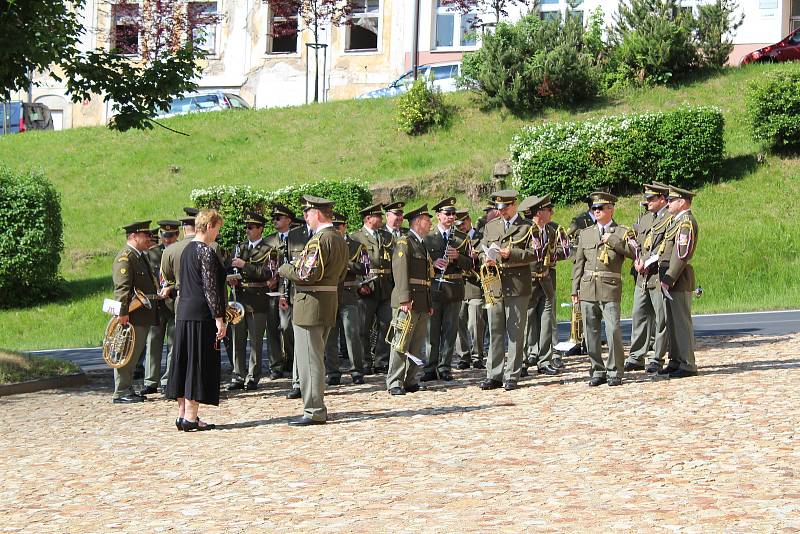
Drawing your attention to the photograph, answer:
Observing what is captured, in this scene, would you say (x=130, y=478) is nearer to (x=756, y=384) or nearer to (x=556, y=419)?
(x=556, y=419)

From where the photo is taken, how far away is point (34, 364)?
14867mm

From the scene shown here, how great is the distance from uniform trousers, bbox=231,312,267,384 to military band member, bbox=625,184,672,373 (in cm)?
413

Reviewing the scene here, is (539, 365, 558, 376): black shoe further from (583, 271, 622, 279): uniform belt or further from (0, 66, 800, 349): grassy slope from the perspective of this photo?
(0, 66, 800, 349): grassy slope

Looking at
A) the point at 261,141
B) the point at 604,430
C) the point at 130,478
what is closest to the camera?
the point at 130,478

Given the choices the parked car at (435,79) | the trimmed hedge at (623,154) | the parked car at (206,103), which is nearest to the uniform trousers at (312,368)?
the trimmed hedge at (623,154)

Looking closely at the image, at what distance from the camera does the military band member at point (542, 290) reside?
1384 cm

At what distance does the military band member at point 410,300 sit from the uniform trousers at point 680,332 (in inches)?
99.4

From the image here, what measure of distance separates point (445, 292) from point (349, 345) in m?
1.26

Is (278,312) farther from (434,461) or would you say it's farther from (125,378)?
(434,461)

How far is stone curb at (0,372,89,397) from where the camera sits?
13.8 metres

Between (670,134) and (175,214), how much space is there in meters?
11.9

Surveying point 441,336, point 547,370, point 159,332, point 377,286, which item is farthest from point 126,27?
point 547,370

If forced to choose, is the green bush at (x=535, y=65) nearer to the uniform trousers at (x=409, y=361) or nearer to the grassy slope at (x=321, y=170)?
the grassy slope at (x=321, y=170)

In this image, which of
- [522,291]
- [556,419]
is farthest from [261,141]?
[556,419]
